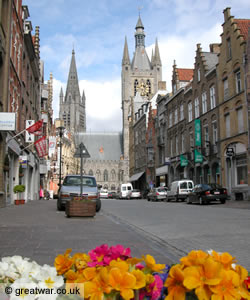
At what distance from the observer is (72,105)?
127500 millimetres

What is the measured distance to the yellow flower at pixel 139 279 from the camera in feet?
5.04

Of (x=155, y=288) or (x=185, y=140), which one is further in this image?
(x=185, y=140)

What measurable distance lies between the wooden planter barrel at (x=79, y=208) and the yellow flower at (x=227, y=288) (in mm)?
11903

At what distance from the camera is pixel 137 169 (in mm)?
69250

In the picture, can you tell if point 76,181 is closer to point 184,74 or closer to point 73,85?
point 184,74

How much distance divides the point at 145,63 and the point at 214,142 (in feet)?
262

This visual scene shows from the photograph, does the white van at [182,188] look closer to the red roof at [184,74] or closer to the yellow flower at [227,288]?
the red roof at [184,74]

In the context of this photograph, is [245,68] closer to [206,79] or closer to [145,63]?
→ [206,79]

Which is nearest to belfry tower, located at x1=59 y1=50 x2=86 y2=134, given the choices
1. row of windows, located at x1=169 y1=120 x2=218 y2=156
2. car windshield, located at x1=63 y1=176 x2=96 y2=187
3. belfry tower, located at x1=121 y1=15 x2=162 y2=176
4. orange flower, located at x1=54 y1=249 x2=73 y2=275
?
belfry tower, located at x1=121 y1=15 x2=162 y2=176

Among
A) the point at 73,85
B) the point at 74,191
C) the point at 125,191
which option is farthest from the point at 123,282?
the point at 73,85

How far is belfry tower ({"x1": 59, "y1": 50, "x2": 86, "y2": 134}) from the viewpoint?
418ft

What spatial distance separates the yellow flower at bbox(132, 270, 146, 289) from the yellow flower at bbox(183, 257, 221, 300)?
0.59ft

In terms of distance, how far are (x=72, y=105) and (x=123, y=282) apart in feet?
421


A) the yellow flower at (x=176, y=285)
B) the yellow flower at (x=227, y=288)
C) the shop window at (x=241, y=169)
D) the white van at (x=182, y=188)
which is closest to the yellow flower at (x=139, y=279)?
the yellow flower at (x=176, y=285)
